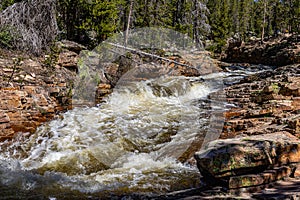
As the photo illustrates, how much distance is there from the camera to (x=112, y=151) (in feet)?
22.4

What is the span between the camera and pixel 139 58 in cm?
1634

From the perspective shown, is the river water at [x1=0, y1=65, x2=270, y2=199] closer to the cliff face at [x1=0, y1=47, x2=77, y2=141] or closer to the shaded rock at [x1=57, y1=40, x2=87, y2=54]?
the cliff face at [x1=0, y1=47, x2=77, y2=141]

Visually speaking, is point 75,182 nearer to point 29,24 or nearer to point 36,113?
point 36,113

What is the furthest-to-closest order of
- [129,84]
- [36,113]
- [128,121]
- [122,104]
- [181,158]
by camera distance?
[129,84] → [122,104] → [128,121] → [36,113] → [181,158]

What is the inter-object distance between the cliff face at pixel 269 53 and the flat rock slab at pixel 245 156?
2130 cm

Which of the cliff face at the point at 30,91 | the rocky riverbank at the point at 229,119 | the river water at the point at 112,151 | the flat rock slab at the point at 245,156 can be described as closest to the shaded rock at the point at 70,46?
the rocky riverbank at the point at 229,119

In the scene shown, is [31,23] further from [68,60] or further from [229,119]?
[229,119]

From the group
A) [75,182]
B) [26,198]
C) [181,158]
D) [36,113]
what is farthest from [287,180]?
[36,113]

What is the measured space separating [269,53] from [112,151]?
1091 inches

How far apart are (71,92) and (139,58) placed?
6.95m

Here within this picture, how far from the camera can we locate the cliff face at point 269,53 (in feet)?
81.1

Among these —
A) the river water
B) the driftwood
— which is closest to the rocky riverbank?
the river water

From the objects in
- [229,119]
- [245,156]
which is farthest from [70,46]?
[245,156]

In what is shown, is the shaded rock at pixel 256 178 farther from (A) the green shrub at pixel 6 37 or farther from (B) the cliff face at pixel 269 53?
(B) the cliff face at pixel 269 53
